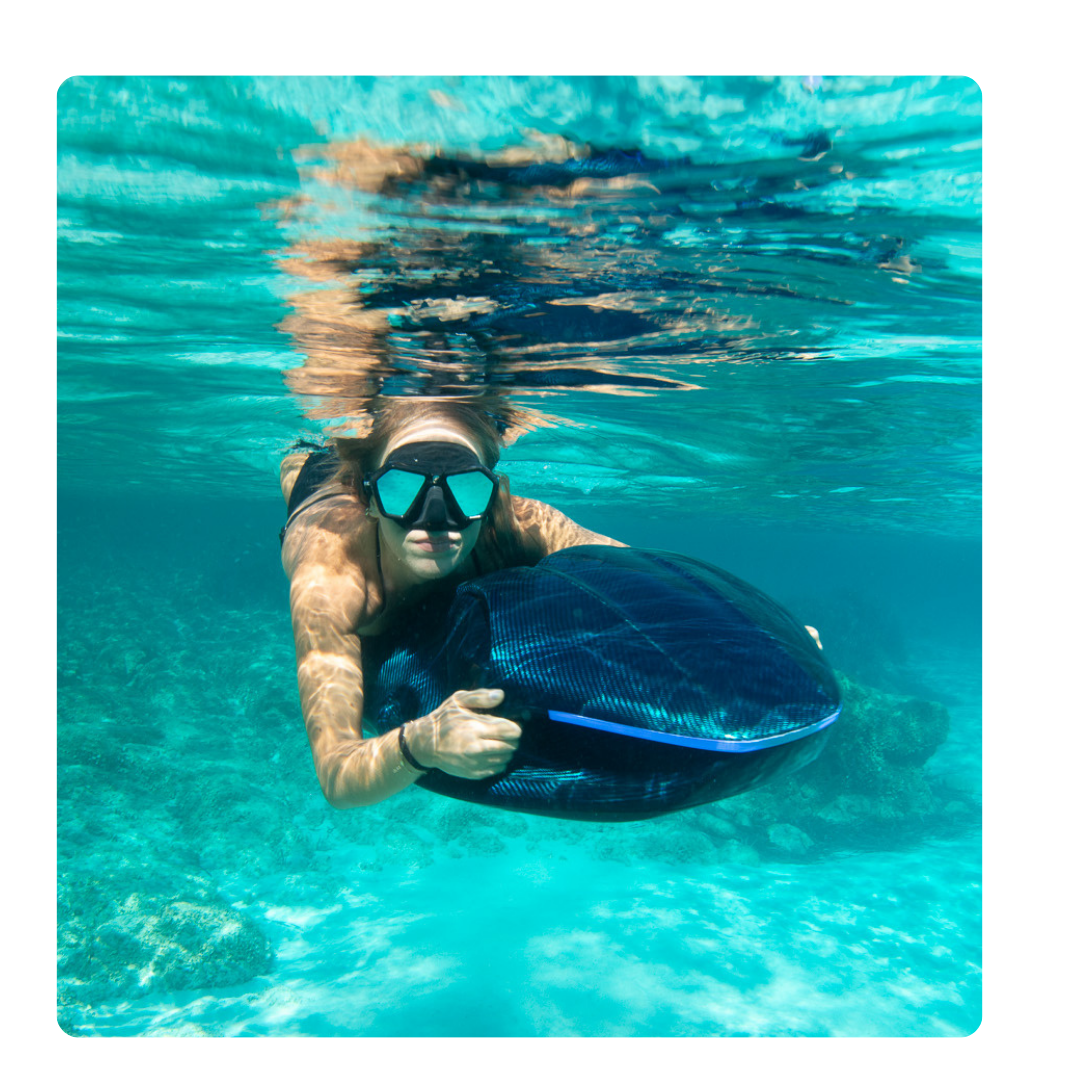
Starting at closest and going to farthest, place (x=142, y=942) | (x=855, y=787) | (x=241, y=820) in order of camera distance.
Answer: (x=142, y=942), (x=241, y=820), (x=855, y=787)

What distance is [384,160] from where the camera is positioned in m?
4.70

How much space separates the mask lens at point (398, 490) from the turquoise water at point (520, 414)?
232cm

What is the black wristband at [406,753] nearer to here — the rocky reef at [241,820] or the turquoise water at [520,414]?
the turquoise water at [520,414]

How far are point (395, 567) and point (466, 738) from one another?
2.12m

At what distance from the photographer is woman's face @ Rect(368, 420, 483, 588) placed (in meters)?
4.21

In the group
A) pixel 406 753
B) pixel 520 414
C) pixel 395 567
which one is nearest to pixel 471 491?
pixel 395 567

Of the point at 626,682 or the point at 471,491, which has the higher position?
the point at 471,491

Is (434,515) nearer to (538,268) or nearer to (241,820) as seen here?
(538,268)

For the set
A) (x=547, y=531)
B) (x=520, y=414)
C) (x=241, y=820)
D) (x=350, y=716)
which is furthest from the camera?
(x=241, y=820)

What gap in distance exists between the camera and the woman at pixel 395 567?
113 inches

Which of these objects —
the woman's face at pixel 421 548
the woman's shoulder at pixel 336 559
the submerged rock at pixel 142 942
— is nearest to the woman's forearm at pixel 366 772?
the woman's shoulder at pixel 336 559

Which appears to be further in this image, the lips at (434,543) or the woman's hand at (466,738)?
the lips at (434,543)

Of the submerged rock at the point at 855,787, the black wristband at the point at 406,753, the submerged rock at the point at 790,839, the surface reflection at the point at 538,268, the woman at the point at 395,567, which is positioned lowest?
the submerged rock at the point at 790,839

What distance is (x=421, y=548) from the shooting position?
4238mm
